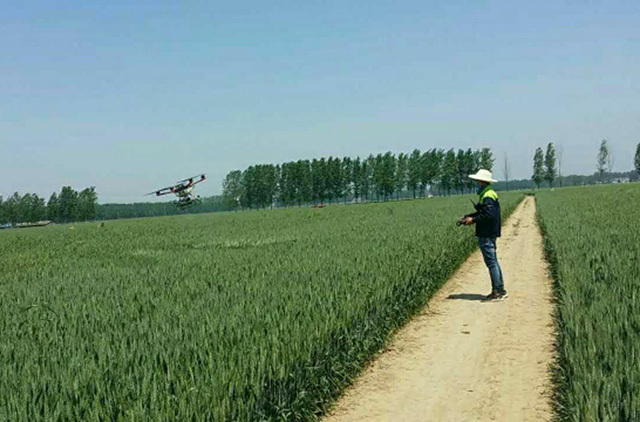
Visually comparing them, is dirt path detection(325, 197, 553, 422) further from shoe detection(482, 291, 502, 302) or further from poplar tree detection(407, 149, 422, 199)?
poplar tree detection(407, 149, 422, 199)

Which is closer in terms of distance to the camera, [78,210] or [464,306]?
[464,306]

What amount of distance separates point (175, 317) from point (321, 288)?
2426 millimetres

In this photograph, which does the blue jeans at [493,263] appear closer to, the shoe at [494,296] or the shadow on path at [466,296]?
the shoe at [494,296]

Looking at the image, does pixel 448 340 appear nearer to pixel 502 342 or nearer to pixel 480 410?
pixel 502 342

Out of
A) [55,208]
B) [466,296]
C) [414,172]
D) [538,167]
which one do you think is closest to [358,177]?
[414,172]

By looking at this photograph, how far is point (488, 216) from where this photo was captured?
9398mm

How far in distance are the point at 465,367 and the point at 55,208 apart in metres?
150

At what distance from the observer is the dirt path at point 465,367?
4.92 meters

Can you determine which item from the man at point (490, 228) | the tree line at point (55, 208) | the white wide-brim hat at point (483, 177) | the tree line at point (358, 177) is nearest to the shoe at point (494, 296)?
the man at point (490, 228)

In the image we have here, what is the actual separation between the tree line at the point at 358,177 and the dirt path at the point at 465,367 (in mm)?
114465

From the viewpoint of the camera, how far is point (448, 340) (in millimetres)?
7180

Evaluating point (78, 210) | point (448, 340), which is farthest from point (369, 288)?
point (78, 210)

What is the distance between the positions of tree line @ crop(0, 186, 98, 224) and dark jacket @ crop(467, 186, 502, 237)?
14107cm

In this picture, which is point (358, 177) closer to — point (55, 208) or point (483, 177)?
point (55, 208)
